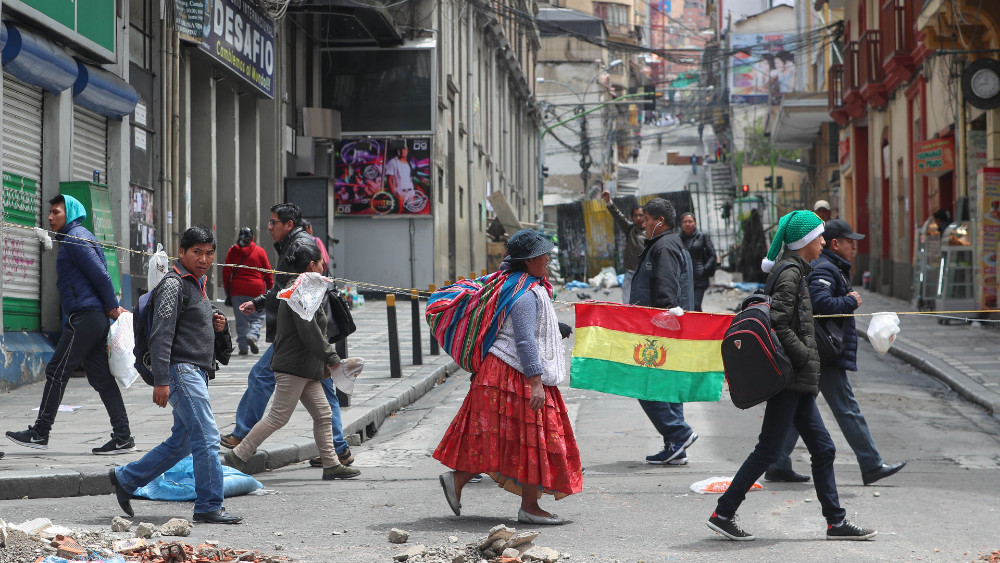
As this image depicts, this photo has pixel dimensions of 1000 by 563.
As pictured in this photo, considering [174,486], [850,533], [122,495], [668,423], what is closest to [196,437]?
[122,495]

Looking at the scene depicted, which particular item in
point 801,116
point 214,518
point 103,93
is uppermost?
point 801,116

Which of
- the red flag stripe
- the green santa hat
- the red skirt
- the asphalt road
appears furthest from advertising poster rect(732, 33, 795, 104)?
the red skirt

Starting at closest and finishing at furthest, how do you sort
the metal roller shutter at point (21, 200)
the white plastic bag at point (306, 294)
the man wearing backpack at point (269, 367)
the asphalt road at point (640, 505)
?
the asphalt road at point (640, 505) → the white plastic bag at point (306, 294) → the man wearing backpack at point (269, 367) → the metal roller shutter at point (21, 200)

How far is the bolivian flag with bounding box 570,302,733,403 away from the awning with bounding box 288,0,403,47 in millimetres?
14523

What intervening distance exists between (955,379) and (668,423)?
5.22 meters

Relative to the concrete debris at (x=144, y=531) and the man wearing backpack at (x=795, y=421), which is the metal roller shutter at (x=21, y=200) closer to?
the concrete debris at (x=144, y=531)

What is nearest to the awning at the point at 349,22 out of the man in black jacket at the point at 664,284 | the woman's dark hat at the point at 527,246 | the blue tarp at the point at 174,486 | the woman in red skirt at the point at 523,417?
the man in black jacket at the point at 664,284

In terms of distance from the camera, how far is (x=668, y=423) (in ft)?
25.6

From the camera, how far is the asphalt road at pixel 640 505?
5.27 meters

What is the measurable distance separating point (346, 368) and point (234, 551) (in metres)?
2.55

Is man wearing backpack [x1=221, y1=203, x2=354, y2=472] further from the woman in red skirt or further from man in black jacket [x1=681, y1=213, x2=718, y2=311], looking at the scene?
man in black jacket [x1=681, y1=213, x2=718, y2=311]

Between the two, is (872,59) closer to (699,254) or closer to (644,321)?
(699,254)

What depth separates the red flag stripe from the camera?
25.9 ft

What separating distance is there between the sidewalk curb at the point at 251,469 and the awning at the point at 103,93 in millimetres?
4846
